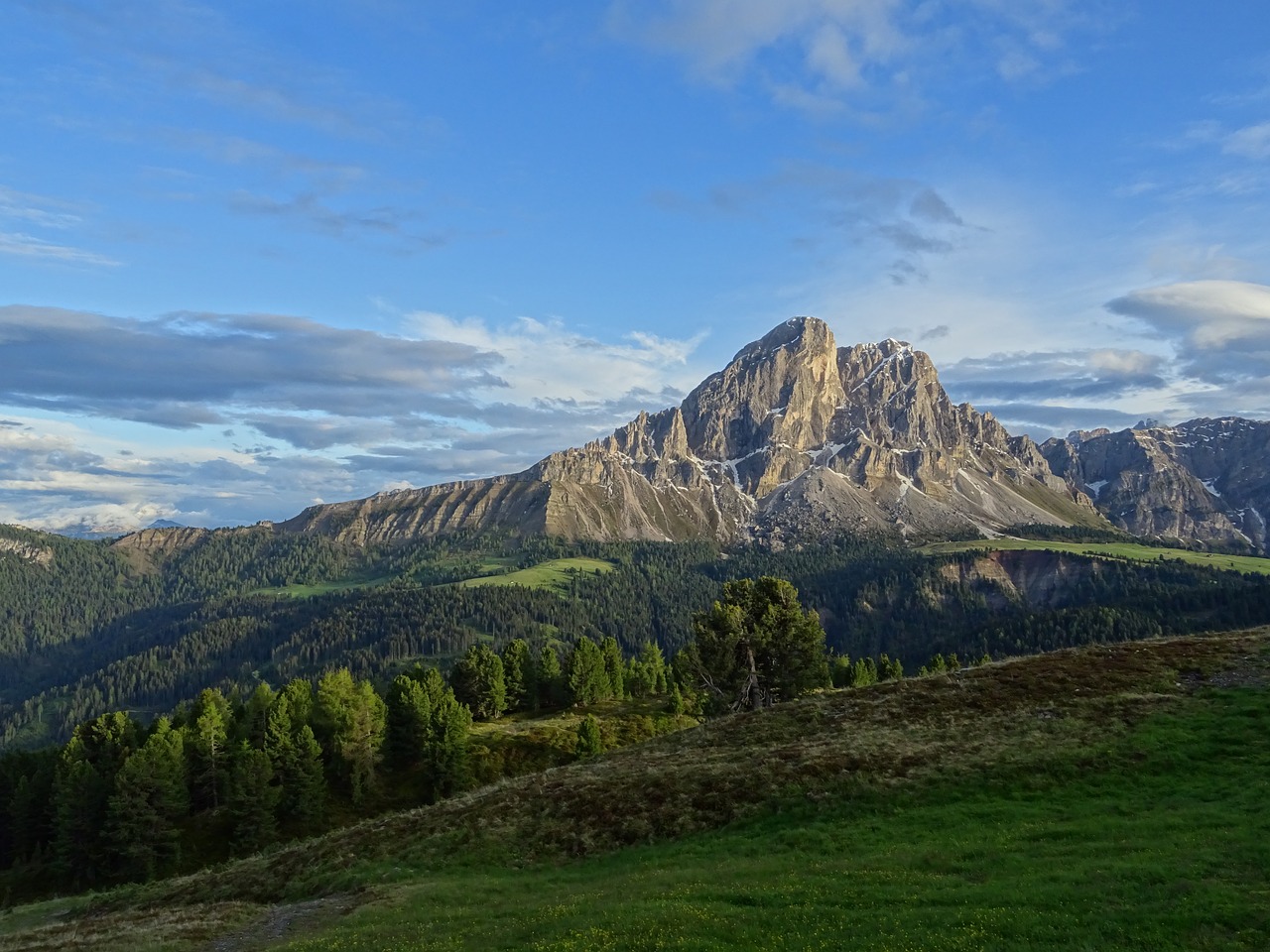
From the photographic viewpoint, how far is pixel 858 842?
1256 inches

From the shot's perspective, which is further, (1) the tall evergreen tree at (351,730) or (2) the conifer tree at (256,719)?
(2) the conifer tree at (256,719)

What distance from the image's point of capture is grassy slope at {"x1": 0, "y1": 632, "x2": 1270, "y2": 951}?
863 inches

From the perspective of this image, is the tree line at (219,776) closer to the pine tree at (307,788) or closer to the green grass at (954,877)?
the pine tree at (307,788)

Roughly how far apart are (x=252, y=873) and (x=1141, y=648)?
64.6 metres

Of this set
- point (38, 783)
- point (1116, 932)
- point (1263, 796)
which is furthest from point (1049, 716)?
point (38, 783)

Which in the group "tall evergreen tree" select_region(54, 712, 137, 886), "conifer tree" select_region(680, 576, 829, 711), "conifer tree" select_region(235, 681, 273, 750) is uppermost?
"conifer tree" select_region(680, 576, 829, 711)

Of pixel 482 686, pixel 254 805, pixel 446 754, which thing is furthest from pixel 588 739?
pixel 482 686

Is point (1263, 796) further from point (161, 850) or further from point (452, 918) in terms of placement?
point (161, 850)

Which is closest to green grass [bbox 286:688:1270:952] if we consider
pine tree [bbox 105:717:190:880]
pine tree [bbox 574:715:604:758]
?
pine tree [bbox 574:715:604:758]

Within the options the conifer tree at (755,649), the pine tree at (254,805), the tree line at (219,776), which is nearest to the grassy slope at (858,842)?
the conifer tree at (755,649)

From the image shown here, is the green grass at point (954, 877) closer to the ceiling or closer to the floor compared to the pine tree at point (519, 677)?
closer to the ceiling

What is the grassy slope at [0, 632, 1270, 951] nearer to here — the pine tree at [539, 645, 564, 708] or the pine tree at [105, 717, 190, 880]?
the pine tree at [105, 717, 190, 880]

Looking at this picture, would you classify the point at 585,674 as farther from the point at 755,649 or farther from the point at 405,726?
the point at 755,649

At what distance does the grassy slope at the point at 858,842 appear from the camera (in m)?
21.9
